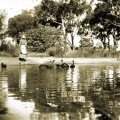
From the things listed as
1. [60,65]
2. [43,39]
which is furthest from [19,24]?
[60,65]

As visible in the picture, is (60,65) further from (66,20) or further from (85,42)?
(85,42)

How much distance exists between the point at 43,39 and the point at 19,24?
3840 centimetres

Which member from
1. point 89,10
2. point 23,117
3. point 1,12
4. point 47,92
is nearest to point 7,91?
point 47,92

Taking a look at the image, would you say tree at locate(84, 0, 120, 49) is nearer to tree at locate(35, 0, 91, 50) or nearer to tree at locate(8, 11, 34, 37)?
tree at locate(35, 0, 91, 50)

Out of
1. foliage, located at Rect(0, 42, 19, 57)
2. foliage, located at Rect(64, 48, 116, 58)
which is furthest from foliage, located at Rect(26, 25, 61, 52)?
Result: foliage, located at Rect(64, 48, 116, 58)

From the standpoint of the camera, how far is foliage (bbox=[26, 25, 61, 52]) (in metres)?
55.3

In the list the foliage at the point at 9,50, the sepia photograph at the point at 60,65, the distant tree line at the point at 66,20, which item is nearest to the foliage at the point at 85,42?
the sepia photograph at the point at 60,65

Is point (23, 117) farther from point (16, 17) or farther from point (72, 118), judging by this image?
point (16, 17)

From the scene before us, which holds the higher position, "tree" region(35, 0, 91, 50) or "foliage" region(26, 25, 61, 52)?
"tree" region(35, 0, 91, 50)

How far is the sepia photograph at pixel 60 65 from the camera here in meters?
8.57

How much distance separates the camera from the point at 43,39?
55.5 metres

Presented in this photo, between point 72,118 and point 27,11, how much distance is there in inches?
3587

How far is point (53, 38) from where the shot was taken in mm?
55781

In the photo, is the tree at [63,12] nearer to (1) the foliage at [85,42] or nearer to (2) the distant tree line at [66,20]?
(2) the distant tree line at [66,20]
